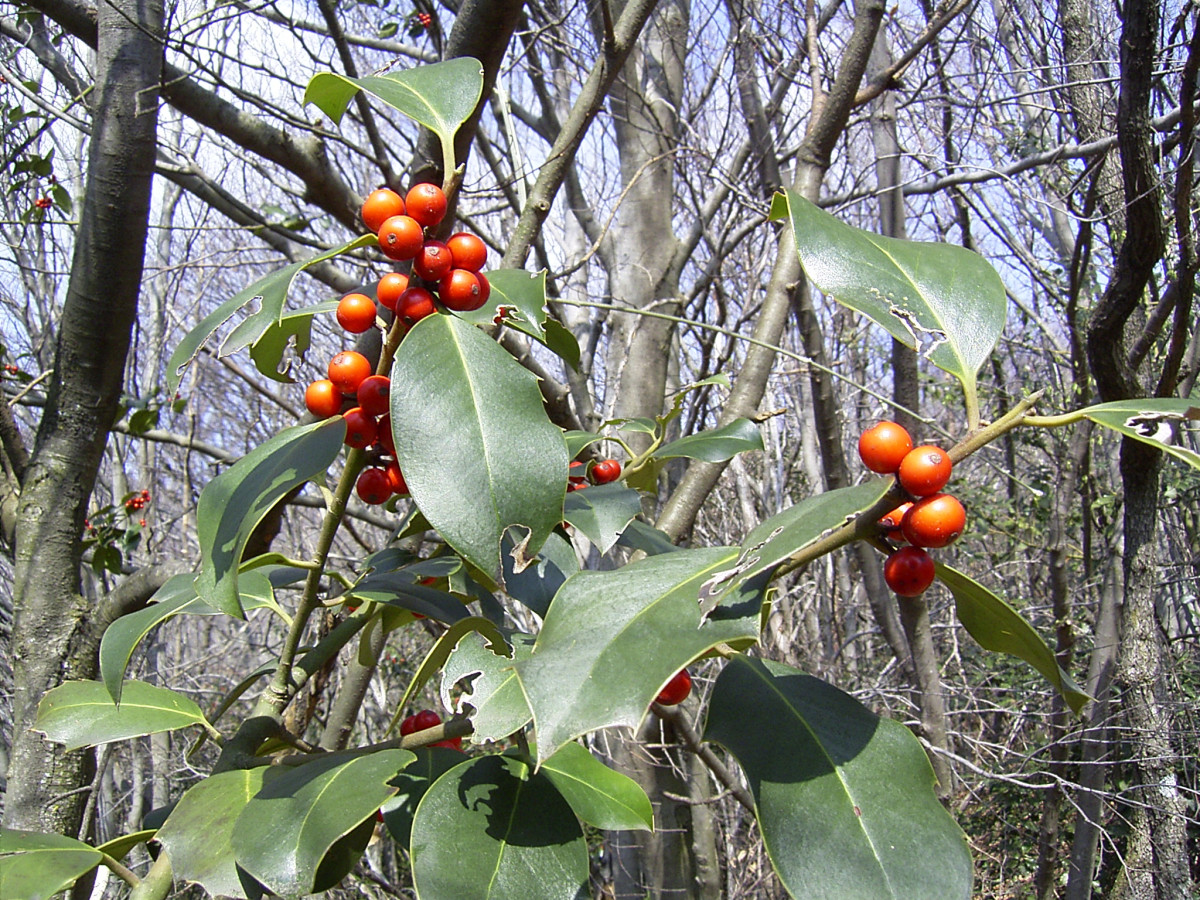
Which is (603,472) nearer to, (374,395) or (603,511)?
(603,511)

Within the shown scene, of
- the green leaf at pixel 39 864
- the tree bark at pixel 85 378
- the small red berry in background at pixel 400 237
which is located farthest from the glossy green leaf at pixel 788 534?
the tree bark at pixel 85 378

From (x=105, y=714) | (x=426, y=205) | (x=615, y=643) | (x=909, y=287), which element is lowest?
(x=105, y=714)

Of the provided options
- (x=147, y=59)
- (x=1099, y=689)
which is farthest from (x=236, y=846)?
(x=1099, y=689)

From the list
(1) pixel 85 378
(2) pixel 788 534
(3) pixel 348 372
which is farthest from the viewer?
(1) pixel 85 378

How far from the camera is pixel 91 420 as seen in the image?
4.58 ft

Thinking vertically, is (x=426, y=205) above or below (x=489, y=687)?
above

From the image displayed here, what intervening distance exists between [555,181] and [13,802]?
4.43 feet

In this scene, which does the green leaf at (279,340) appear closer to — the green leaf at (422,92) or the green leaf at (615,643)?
the green leaf at (422,92)

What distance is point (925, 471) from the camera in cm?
48

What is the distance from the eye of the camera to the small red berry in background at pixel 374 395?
65cm

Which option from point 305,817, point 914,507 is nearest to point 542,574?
point 305,817

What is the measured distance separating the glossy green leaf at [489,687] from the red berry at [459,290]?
278mm

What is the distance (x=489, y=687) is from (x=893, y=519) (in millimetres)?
351

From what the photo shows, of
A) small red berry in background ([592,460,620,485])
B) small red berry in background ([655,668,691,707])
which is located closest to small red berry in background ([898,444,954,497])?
small red berry in background ([655,668,691,707])
